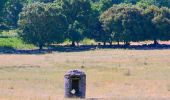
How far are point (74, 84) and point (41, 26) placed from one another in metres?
67.3

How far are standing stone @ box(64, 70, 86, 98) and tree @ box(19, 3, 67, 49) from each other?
65652 millimetres

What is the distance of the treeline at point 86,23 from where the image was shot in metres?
96.8

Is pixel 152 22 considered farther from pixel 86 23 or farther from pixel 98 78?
pixel 98 78

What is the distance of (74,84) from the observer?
29625 mm

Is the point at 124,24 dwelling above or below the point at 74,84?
above

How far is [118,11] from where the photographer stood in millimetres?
104812

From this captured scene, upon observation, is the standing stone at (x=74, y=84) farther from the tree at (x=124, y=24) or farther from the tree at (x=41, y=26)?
the tree at (x=124, y=24)

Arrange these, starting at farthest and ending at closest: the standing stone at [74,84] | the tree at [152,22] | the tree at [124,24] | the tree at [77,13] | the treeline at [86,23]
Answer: the tree at [77,13], the tree at [152,22], the tree at [124,24], the treeline at [86,23], the standing stone at [74,84]

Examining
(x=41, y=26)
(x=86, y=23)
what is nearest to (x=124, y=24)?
(x=86, y=23)

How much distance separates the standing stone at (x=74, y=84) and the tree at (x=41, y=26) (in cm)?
6565

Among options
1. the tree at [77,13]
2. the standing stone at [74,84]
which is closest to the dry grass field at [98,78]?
the standing stone at [74,84]

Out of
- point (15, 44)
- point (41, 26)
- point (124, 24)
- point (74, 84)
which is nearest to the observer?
point (74, 84)

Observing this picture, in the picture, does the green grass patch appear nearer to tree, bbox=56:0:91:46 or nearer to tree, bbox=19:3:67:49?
tree, bbox=19:3:67:49

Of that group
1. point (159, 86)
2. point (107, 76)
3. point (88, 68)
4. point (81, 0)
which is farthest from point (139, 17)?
point (159, 86)
